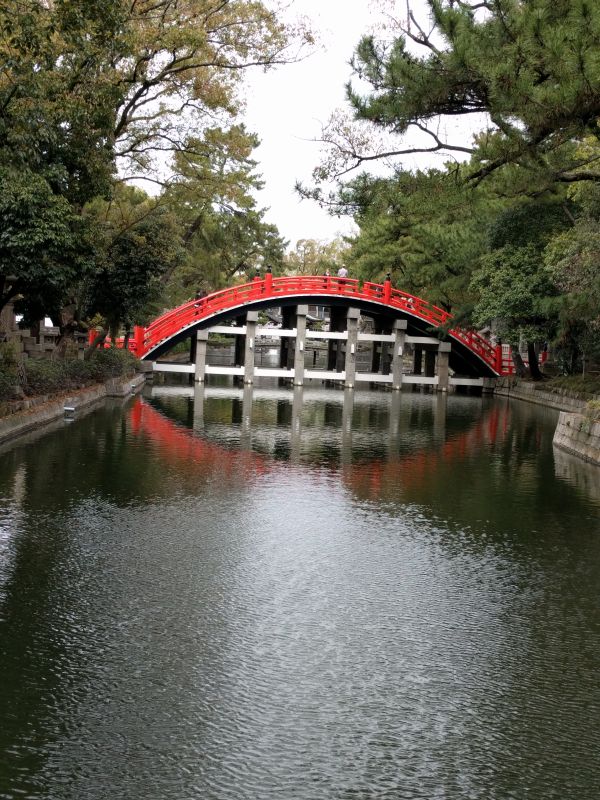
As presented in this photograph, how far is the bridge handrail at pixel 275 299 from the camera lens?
119 ft

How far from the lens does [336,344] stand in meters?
47.3

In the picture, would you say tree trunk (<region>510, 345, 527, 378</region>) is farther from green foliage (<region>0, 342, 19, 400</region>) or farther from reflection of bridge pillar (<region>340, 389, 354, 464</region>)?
green foliage (<region>0, 342, 19, 400</region>)

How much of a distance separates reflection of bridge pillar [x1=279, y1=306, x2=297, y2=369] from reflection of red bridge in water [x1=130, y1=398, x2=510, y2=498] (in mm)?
20676

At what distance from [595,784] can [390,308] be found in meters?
34.4

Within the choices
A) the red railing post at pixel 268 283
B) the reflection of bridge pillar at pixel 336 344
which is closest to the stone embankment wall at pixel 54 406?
the red railing post at pixel 268 283

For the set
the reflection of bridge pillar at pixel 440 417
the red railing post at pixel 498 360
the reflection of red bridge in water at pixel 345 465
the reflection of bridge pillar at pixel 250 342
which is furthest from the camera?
the red railing post at pixel 498 360

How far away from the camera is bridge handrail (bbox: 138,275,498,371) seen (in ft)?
119

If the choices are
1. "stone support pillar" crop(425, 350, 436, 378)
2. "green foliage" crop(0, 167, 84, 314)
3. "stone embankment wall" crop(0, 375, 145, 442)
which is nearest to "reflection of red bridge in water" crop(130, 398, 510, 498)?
"stone embankment wall" crop(0, 375, 145, 442)

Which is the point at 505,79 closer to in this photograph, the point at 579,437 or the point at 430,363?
the point at 579,437

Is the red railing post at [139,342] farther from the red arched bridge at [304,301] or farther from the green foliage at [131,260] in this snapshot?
the green foliage at [131,260]

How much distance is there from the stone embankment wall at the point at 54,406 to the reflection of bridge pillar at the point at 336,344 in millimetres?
14688

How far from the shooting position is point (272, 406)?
27.3 meters

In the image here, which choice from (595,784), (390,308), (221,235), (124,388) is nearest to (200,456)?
(595,784)

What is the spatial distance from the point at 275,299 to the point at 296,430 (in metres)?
16.9
